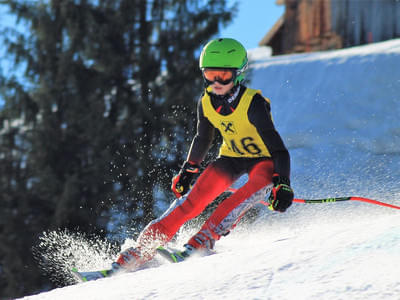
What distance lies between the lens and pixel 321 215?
629 centimetres

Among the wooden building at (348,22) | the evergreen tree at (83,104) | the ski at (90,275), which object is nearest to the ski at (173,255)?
the ski at (90,275)

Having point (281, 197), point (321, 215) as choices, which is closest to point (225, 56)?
point (281, 197)

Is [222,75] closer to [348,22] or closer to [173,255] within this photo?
[173,255]

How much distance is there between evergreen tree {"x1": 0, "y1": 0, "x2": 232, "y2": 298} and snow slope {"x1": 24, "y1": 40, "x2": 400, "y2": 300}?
1.62m

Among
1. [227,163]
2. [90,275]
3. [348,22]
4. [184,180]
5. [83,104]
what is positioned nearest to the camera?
[90,275]

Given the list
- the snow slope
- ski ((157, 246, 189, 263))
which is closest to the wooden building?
the snow slope

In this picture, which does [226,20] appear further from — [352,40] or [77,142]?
[352,40]

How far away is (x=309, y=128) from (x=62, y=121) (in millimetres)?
4597

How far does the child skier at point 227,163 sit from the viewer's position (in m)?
3.79

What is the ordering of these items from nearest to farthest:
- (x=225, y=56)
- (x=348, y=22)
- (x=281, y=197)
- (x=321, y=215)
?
1. (x=281, y=197)
2. (x=225, y=56)
3. (x=321, y=215)
4. (x=348, y=22)

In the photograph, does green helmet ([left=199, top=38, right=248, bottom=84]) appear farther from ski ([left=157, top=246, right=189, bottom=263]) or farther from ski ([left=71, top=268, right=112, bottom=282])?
ski ([left=71, top=268, right=112, bottom=282])

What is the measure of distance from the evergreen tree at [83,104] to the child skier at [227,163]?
4236mm

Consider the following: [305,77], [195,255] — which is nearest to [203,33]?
[305,77]

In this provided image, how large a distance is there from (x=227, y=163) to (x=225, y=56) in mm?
876
